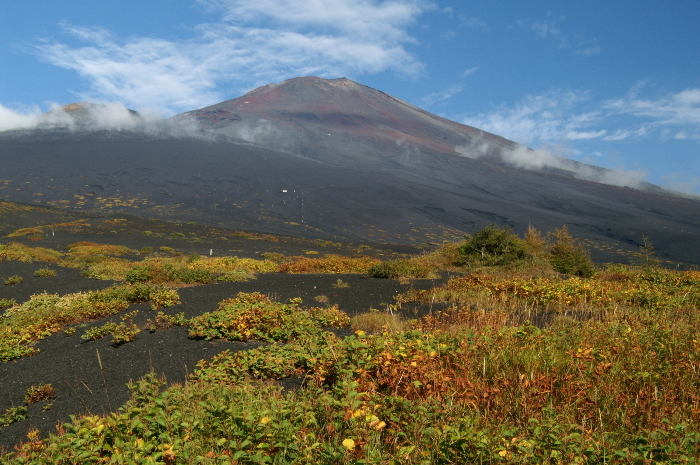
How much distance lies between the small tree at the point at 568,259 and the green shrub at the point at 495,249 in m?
1.27

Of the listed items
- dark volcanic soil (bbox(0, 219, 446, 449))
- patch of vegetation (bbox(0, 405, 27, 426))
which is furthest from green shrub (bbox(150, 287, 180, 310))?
patch of vegetation (bbox(0, 405, 27, 426))

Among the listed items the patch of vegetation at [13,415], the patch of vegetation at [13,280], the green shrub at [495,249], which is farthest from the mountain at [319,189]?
the patch of vegetation at [13,415]

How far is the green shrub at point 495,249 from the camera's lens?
17359 millimetres

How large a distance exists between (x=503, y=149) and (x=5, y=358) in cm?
19513

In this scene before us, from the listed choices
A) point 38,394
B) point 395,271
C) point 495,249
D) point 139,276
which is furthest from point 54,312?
point 495,249

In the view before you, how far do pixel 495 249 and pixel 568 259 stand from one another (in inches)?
106

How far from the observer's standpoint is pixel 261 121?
157500 mm

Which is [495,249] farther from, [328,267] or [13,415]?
[13,415]

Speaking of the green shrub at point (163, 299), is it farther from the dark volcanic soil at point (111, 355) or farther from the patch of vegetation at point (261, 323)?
the patch of vegetation at point (261, 323)

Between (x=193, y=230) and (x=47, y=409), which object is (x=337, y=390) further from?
(x=193, y=230)

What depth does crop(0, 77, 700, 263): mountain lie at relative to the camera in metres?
65.1

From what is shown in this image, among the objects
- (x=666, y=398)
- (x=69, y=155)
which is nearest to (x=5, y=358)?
(x=666, y=398)

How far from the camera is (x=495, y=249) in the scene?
17.8m

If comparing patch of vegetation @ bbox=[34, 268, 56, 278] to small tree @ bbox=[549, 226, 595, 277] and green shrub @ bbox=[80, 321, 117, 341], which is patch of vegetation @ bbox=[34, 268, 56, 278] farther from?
small tree @ bbox=[549, 226, 595, 277]
